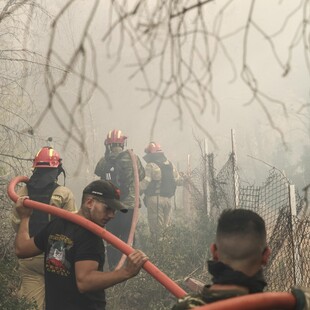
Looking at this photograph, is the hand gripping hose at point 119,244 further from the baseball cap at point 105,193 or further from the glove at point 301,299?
the glove at point 301,299

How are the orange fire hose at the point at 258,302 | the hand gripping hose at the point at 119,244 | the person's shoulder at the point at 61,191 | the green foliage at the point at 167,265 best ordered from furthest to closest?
the green foliage at the point at 167,265, the person's shoulder at the point at 61,191, the hand gripping hose at the point at 119,244, the orange fire hose at the point at 258,302

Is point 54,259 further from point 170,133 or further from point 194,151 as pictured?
point 170,133

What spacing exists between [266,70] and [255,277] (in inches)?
2027

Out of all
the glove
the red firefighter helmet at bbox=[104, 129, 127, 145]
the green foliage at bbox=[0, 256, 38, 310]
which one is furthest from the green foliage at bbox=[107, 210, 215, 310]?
the glove

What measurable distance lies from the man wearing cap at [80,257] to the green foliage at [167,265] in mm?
3245

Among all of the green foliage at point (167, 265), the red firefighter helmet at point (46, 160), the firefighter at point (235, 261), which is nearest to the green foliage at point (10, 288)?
the red firefighter helmet at point (46, 160)

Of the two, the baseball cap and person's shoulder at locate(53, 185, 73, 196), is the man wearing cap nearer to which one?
the baseball cap

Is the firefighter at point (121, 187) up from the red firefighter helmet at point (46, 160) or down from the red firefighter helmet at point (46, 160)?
down

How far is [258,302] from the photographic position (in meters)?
1.37

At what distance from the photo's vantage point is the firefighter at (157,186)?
1080cm

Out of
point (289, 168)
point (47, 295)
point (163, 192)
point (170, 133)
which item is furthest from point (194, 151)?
point (47, 295)

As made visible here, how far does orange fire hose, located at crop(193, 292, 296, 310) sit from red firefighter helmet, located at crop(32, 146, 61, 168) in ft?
12.8

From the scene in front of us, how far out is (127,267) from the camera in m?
2.98

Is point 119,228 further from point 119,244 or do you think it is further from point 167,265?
point 119,244
